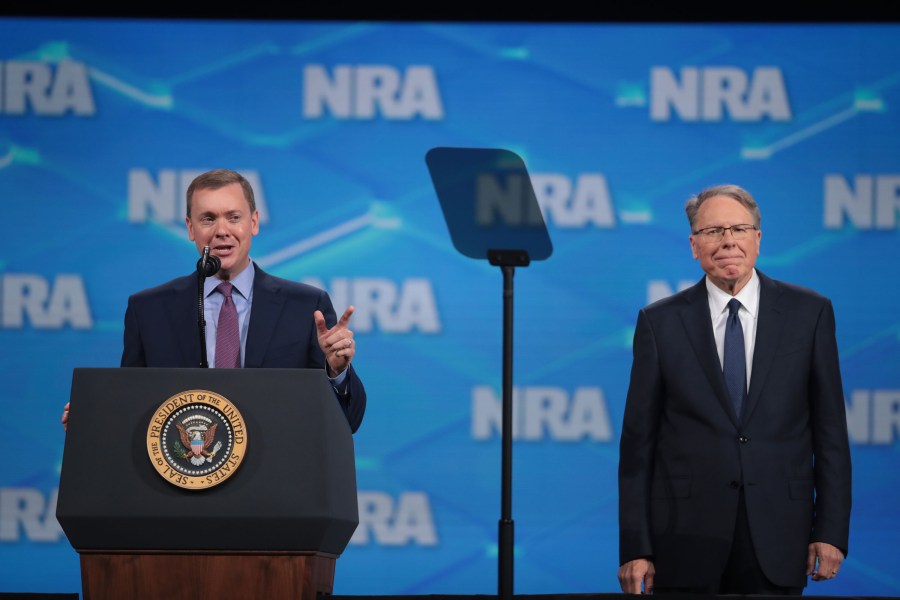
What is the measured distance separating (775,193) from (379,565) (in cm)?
212

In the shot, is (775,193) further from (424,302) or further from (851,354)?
(424,302)

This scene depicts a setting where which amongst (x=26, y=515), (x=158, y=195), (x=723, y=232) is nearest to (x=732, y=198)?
(x=723, y=232)

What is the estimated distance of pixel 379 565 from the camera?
412 centimetres

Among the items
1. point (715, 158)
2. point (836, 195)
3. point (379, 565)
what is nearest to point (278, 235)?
point (379, 565)

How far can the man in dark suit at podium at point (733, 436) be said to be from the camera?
2.50 m

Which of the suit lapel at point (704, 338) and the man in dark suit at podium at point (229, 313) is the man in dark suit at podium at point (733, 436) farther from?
the man in dark suit at podium at point (229, 313)

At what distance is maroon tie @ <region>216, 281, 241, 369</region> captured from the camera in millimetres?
2312

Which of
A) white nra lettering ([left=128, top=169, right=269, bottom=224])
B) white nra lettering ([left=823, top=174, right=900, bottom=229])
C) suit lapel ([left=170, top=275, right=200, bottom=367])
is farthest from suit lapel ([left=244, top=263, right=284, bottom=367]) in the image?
white nra lettering ([left=823, top=174, right=900, bottom=229])

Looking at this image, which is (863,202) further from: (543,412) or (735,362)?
(735,362)

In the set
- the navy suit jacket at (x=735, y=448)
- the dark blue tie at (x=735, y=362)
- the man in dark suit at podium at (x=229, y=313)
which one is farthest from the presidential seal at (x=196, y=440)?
the dark blue tie at (x=735, y=362)

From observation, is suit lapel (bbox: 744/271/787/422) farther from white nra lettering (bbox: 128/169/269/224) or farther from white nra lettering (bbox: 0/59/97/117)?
white nra lettering (bbox: 0/59/97/117)

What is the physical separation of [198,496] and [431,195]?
2.68 meters

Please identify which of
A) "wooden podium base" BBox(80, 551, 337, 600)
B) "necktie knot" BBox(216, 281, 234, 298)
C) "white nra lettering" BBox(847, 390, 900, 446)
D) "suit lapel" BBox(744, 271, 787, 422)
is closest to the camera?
"wooden podium base" BBox(80, 551, 337, 600)

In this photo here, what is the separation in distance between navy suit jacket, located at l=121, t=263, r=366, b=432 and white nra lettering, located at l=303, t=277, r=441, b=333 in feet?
5.81
